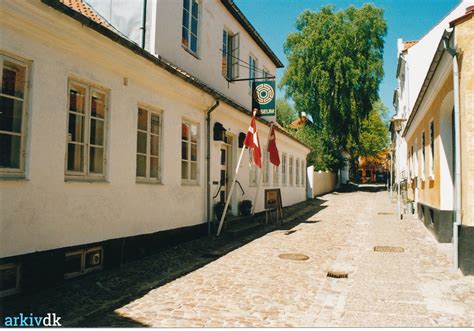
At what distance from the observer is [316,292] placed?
5.70m

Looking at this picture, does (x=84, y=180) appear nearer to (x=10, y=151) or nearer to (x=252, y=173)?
(x=10, y=151)

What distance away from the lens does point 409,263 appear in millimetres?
7457

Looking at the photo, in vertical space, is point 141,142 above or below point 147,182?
above

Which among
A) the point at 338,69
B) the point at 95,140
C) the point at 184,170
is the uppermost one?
the point at 338,69

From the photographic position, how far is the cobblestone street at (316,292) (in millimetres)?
4535

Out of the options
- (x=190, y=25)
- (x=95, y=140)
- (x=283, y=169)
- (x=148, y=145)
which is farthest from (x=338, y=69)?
(x=95, y=140)

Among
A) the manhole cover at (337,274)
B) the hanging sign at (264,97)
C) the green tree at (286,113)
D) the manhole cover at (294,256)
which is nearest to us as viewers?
the manhole cover at (337,274)

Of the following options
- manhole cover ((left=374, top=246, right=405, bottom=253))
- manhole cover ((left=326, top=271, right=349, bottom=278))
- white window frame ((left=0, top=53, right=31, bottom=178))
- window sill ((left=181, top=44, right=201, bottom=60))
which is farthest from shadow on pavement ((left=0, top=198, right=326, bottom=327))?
window sill ((left=181, top=44, right=201, bottom=60))

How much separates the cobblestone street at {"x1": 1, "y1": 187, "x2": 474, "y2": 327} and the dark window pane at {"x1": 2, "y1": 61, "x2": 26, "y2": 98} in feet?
8.45

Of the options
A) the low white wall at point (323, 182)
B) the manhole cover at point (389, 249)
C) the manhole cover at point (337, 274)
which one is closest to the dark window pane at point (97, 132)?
the manhole cover at point (337, 274)

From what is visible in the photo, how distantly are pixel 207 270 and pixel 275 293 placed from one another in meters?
1.74

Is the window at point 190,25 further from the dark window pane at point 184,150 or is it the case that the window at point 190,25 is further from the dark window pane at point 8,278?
the dark window pane at point 8,278

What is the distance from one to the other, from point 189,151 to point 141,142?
205cm

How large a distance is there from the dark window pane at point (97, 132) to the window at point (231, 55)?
7971 millimetres
